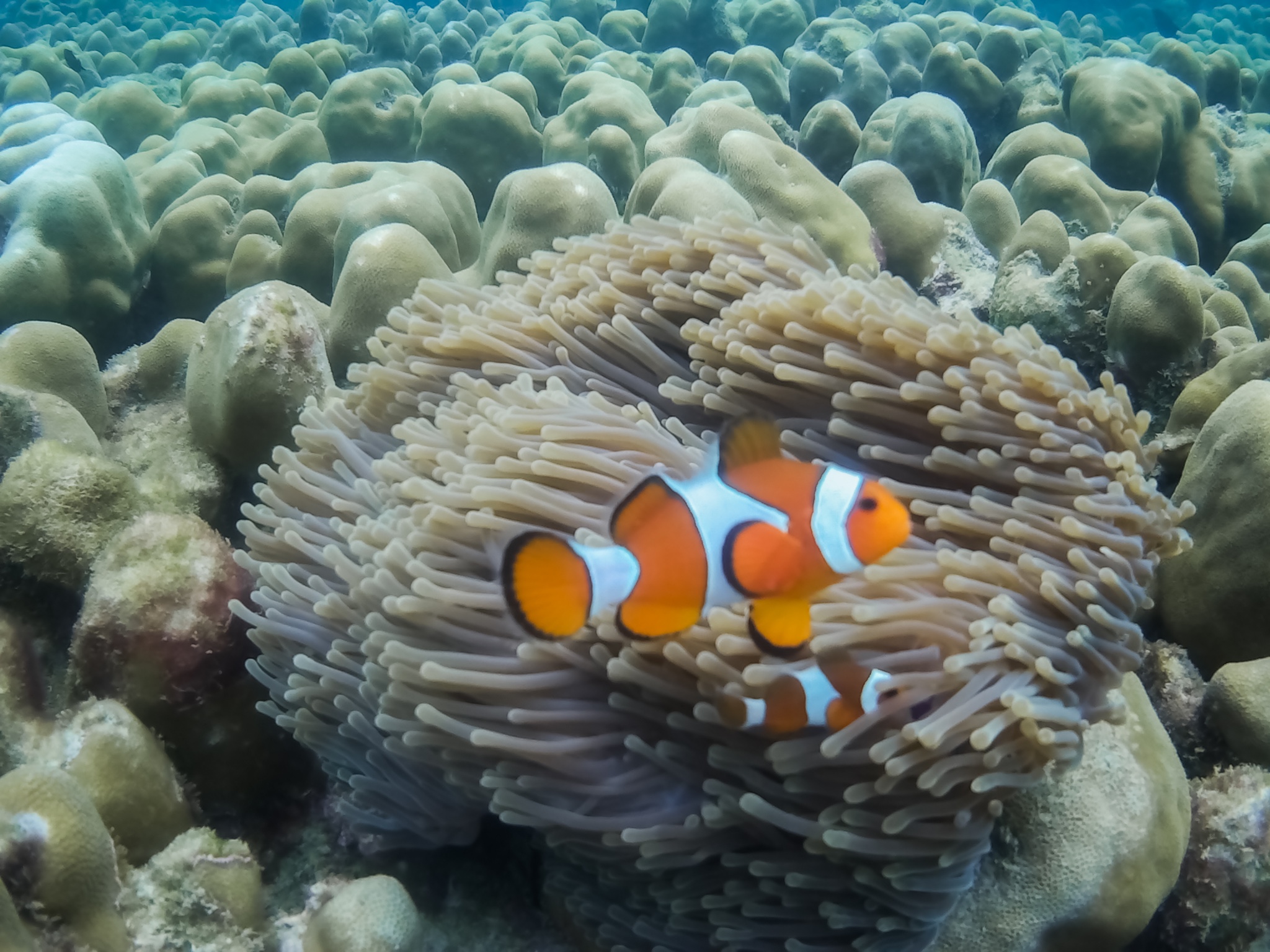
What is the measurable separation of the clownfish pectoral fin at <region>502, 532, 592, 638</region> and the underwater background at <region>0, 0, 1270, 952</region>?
142mm

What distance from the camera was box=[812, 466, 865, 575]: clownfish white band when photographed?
106cm

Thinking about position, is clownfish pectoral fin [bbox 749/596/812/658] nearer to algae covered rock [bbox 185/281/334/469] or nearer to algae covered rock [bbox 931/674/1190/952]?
algae covered rock [bbox 931/674/1190/952]

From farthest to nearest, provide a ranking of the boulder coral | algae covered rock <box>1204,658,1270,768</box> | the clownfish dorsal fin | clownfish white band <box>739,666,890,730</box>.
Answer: algae covered rock <box>1204,658,1270,768</box> → the boulder coral → clownfish white band <box>739,666,890,730</box> → the clownfish dorsal fin

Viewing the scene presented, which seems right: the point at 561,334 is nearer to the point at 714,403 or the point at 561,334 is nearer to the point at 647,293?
the point at 647,293

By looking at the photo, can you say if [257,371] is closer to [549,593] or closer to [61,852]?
[61,852]

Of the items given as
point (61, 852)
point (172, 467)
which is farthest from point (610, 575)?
point (172, 467)

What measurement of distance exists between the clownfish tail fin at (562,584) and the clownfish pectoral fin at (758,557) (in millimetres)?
124

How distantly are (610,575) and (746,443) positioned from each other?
28cm

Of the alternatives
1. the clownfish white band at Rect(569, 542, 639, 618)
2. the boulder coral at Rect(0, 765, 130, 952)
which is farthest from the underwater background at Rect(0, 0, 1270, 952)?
the clownfish white band at Rect(569, 542, 639, 618)

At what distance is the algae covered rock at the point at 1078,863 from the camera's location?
5.22 feet

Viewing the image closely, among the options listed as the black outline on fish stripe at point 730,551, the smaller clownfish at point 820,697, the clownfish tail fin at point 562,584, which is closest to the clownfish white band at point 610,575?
the clownfish tail fin at point 562,584

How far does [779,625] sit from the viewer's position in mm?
1099

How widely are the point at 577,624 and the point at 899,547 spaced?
0.69 metres

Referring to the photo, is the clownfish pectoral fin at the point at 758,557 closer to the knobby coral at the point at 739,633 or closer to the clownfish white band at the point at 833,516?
the clownfish white band at the point at 833,516
